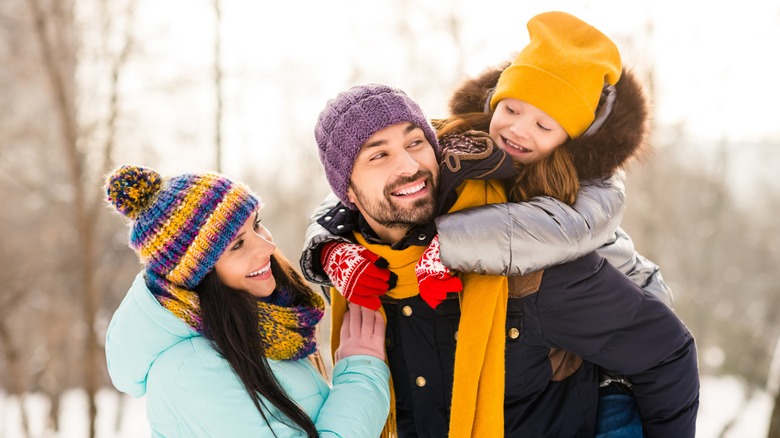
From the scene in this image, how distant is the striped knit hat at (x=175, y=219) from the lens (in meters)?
2.10

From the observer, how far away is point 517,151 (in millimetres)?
2553

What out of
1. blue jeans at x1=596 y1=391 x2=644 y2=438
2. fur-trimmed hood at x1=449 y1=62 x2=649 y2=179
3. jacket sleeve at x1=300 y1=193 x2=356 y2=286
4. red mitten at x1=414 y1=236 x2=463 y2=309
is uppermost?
fur-trimmed hood at x1=449 y1=62 x2=649 y2=179

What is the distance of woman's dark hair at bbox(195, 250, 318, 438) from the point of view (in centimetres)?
208

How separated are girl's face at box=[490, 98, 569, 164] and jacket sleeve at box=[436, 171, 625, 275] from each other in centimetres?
48

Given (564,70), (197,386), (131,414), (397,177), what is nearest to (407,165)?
(397,177)

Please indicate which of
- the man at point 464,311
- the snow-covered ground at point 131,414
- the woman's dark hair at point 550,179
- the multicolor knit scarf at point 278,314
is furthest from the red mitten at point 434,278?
the snow-covered ground at point 131,414

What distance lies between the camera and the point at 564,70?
2.51m

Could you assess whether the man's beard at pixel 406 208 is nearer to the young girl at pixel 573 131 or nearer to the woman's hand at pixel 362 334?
the young girl at pixel 573 131

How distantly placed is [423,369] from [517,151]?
963 mm

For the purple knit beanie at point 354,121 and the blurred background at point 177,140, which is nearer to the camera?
the purple knit beanie at point 354,121

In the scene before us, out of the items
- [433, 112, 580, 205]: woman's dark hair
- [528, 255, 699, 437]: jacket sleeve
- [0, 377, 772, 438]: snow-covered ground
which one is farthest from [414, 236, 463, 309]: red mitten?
[0, 377, 772, 438]: snow-covered ground

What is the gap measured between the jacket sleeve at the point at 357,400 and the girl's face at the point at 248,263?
1.41 ft

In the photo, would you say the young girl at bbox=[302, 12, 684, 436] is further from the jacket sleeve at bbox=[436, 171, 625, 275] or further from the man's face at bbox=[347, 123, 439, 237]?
the man's face at bbox=[347, 123, 439, 237]

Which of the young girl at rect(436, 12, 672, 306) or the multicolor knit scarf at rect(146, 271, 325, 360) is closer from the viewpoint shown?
the multicolor knit scarf at rect(146, 271, 325, 360)
